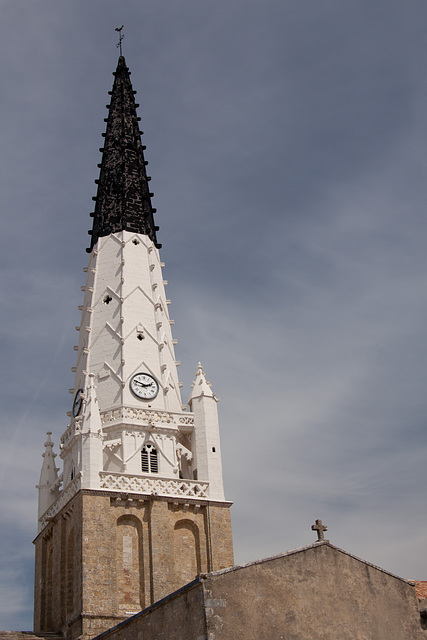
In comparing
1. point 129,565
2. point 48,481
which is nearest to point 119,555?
point 129,565

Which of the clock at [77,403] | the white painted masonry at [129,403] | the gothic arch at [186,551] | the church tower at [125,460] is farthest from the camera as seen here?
the clock at [77,403]

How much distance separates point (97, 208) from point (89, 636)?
2027 centimetres

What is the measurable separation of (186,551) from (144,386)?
273 inches

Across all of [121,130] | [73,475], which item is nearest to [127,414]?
[73,475]

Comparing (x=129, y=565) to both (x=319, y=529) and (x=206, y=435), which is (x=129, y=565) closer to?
(x=206, y=435)

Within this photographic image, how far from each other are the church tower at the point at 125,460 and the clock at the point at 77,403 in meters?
0.12

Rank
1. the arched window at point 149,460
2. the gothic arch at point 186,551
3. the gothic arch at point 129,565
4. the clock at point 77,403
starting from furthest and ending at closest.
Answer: the clock at point 77,403
the arched window at point 149,460
the gothic arch at point 186,551
the gothic arch at point 129,565

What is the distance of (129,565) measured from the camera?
2912 centimetres

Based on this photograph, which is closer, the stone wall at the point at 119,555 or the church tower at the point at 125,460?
the stone wall at the point at 119,555

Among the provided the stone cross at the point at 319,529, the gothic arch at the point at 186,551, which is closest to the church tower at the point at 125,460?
the gothic arch at the point at 186,551

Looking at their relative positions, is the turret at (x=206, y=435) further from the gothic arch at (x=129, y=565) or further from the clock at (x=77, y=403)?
the clock at (x=77, y=403)

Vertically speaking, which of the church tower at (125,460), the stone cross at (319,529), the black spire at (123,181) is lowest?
the stone cross at (319,529)

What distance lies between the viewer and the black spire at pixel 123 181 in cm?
3862

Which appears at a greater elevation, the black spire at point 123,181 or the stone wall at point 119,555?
the black spire at point 123,181
